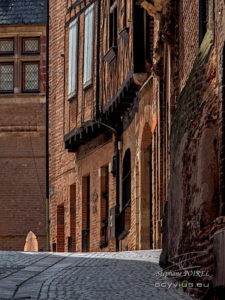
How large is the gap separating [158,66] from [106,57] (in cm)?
495

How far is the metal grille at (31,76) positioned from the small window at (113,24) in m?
11.6

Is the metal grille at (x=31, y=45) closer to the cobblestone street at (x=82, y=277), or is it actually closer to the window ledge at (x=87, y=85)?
the window ledge at (x=87, y=85)

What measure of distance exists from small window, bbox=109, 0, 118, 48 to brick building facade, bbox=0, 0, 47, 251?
11.1 metres

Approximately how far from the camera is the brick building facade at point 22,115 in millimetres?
38188

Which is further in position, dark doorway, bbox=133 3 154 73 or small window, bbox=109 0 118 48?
small window, bbox=109 0 118 48

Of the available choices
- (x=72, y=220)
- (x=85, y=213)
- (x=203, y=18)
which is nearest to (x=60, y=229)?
(x=72, y=220)

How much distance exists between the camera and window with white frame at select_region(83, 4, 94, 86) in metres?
28.6

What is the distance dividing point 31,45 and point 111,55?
13027mm

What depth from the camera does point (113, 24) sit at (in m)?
27.2

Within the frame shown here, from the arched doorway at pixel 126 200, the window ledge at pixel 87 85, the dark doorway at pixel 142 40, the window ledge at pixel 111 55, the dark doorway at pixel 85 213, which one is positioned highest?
the dark doorway at pixel 142 40

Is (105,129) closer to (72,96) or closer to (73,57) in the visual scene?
(72,96)

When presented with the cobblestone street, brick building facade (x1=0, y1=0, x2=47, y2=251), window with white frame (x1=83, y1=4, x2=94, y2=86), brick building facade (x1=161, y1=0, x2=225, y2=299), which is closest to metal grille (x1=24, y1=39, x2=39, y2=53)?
brick building facade (x1=0, y1=0, x2=47, y2=251)

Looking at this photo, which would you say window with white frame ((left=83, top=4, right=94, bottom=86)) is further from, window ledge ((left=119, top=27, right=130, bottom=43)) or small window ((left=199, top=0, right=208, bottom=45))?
small window ((left=199, top=0, right=208, bottom=45))

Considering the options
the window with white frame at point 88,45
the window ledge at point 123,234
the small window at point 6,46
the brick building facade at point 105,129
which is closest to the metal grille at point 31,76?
the small window at point 6,46
